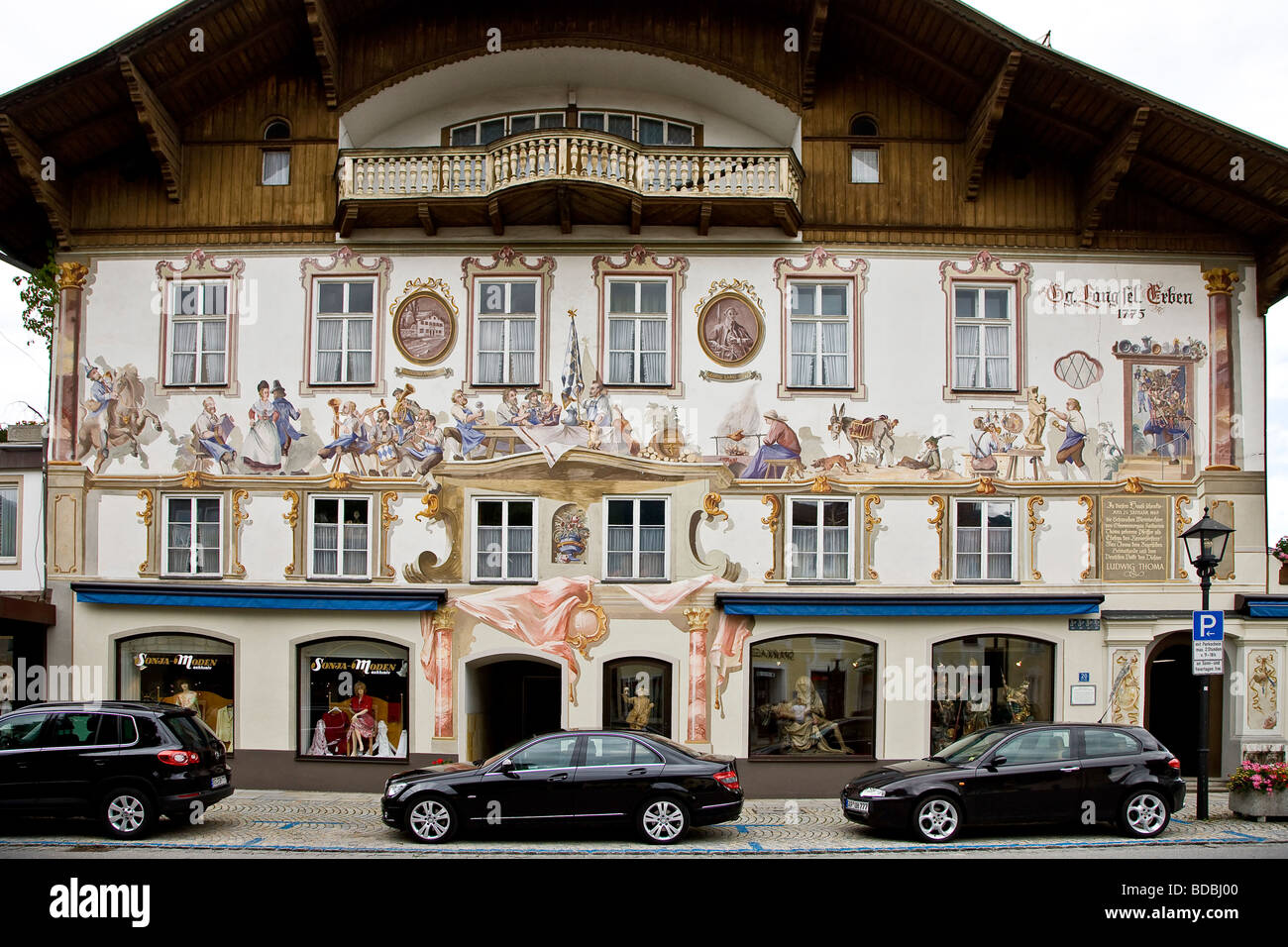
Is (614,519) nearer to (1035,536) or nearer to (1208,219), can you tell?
(1035,536)

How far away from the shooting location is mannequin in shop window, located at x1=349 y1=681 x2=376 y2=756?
21188 millimetres

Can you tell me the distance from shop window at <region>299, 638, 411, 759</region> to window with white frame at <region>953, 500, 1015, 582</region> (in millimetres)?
10550

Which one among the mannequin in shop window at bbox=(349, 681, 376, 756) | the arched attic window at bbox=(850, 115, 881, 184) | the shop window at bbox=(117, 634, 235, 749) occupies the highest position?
the arched attic window at bbox=(850, 115, 881, 184)

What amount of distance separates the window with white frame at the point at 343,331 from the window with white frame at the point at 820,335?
8.05 meters

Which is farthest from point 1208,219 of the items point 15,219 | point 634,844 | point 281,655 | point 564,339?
point 15,219

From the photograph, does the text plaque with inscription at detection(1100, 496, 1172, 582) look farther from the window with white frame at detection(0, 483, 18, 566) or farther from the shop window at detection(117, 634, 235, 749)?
the window with white frame at detection(0, 483, 18, 566)

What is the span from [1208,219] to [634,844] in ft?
52.1

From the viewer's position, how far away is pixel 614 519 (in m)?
21.5

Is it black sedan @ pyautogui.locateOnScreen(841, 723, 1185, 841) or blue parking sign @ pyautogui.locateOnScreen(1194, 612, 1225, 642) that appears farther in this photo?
blue parking sign @ pyautogui.locateOnScreen(1194, 612, 1225, 642)

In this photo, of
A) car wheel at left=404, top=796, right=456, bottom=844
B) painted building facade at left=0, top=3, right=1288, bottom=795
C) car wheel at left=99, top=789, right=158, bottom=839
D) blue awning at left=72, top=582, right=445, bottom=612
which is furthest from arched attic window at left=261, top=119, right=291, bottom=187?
car wheel at left=404, top=796, right=456, bottom=844

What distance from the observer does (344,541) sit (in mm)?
21578

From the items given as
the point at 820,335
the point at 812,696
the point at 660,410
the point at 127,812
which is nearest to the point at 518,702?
the point at 812,696

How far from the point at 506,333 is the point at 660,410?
3277mm

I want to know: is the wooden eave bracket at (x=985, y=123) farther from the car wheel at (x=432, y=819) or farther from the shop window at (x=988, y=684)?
the car wheel at (x=432, y=819)
